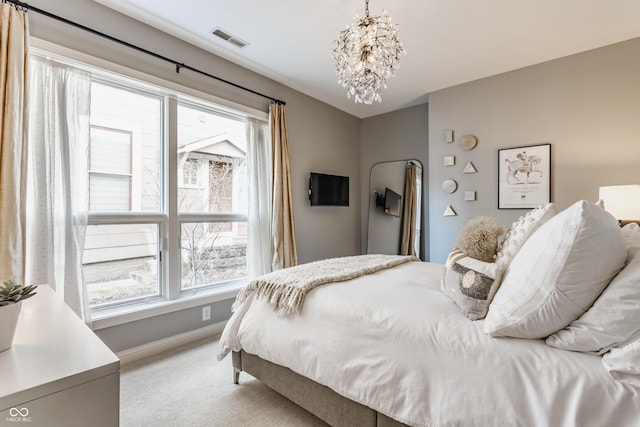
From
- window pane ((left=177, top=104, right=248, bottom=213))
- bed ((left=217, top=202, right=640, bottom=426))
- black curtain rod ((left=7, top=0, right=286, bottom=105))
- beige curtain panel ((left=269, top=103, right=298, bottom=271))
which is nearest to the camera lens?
bed ((left=217, top=202, right=640, bottom=426))

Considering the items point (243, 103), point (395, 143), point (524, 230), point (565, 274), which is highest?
point (243, 103)

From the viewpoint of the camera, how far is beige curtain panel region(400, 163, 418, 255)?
4.20m

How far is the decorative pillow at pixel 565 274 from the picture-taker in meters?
0.97

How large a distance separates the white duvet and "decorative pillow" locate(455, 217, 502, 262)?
29 centimetres

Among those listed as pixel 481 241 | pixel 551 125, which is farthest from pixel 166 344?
pixel 551 125

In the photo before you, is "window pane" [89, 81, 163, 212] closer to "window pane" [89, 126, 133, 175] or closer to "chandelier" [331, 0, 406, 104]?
"window pane" [89, 126, 133, 175]

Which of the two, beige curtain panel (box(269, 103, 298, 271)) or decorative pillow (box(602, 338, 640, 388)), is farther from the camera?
beige curtain panel (box(269, 103, 298, 271))

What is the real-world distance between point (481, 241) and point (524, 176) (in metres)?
2.14

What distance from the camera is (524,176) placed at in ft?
10.3

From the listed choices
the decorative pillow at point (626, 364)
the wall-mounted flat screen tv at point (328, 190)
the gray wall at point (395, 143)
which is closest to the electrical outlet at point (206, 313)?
the wall-mounted flat screen tv at point (328, 190)

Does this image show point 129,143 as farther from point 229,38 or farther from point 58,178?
point 229,38

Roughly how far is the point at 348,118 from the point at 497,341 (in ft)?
13.4

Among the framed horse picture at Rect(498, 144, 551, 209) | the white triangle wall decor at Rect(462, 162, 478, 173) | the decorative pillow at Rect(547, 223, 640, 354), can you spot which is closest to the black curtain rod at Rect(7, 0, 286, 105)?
the white triangle wall decor at Rect(462, 162, 478, 173)

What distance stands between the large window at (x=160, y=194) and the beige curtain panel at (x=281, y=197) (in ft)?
1.08
